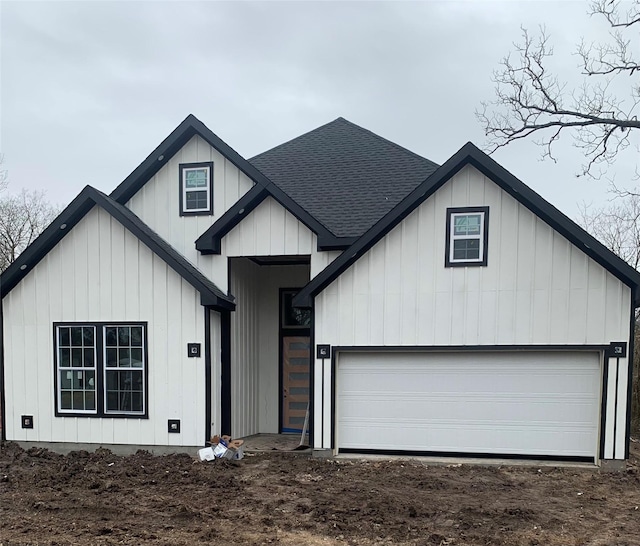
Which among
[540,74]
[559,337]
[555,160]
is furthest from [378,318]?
[540,74]

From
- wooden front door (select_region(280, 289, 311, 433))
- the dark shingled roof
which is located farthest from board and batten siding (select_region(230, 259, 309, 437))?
the dark shingled roof

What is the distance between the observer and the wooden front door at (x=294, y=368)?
10.7m

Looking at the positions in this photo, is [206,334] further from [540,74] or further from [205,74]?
[540,74]

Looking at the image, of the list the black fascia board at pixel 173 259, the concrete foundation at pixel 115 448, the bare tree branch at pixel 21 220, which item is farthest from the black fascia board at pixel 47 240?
the bare tree branch at pixel 21 220

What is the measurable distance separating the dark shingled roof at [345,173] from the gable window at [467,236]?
1.92 meters

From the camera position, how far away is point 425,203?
8367mm

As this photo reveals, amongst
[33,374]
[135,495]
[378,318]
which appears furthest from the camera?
[33,374]

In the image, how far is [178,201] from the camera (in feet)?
32.3

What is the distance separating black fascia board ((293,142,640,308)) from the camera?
302 inches

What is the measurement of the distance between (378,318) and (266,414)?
13.4 ft

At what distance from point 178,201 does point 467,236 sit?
5804 mm

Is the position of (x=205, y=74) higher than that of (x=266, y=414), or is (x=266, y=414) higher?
(x=205, y=74)

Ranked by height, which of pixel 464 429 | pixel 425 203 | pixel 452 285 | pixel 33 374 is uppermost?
pixel 425 203

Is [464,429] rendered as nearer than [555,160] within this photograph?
Yes
